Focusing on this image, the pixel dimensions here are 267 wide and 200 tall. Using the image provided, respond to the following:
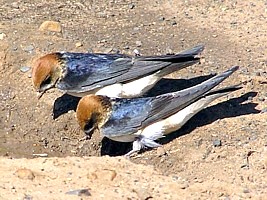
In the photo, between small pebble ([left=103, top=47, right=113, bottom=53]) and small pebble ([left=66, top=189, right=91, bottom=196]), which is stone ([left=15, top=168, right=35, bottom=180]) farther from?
small pebble ([left=103, top=47, right=113, bottom=53])

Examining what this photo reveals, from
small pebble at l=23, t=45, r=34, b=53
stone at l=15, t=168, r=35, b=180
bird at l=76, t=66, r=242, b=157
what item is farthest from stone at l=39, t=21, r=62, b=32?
stone at l=15, t=168, r=35, b=180

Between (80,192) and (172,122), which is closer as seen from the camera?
(80,192)

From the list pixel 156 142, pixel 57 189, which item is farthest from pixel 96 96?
pixel 57 189

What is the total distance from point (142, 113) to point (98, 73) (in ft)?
2.99

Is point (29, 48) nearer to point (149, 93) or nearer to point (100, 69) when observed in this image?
point (100, 69)

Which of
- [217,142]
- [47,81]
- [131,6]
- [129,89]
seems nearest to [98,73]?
[129,89]

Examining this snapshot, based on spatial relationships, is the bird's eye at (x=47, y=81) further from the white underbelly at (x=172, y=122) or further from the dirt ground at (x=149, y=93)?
the white underbelly at (x=172, y=122)

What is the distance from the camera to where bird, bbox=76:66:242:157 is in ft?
25.3

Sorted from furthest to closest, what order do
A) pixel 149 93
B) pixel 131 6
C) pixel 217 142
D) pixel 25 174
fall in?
pixel 131 6, pixel 149 93, pixel 217 142, pixel 25 174

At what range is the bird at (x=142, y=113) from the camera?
7.70m

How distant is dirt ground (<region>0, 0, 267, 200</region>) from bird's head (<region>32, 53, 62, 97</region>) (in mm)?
412

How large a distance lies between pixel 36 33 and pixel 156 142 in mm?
2448

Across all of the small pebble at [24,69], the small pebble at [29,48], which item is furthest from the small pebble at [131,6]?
the small pebble at [24,69]

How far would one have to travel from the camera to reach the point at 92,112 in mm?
7652
